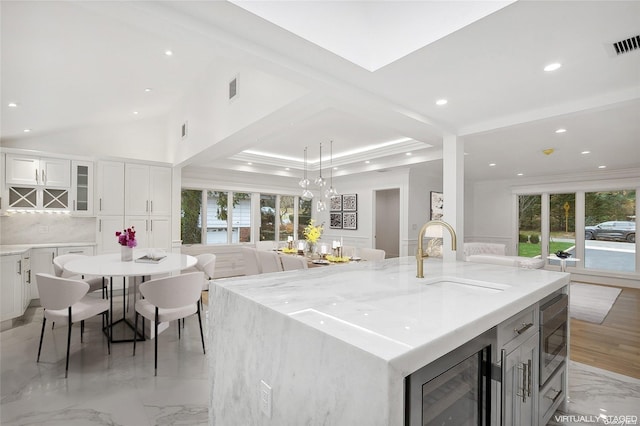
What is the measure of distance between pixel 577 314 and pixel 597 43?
3.92 meters

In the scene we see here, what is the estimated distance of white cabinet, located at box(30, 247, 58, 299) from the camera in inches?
172

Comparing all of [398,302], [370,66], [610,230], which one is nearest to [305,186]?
[370,66]

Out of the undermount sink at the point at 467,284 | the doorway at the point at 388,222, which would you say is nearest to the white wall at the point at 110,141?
the undermount sink at the point at 467,284

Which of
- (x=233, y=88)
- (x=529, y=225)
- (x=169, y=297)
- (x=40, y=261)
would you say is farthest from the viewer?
(x=529, y=225)

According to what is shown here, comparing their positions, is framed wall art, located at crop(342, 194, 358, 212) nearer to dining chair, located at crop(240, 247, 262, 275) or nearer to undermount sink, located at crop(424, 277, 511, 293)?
dining chair, located at crop(240, 247, 262, 275)

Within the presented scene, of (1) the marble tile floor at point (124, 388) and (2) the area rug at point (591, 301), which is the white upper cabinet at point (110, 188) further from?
(2) the area rug at point (591, 301)

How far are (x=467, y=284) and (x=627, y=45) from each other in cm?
176

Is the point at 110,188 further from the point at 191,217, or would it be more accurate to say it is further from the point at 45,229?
the point at 191,217

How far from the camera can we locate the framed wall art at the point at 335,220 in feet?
26.4

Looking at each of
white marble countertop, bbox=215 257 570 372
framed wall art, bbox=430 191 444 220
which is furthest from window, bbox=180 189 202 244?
framed wall art, bbox=430 191 444 220

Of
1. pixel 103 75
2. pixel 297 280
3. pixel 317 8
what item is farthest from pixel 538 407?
pixel 103 75

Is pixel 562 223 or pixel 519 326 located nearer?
pixel 519 326

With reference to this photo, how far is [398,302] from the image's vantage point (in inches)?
51.3

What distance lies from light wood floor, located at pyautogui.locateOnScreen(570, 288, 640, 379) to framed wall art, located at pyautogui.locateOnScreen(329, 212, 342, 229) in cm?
511
